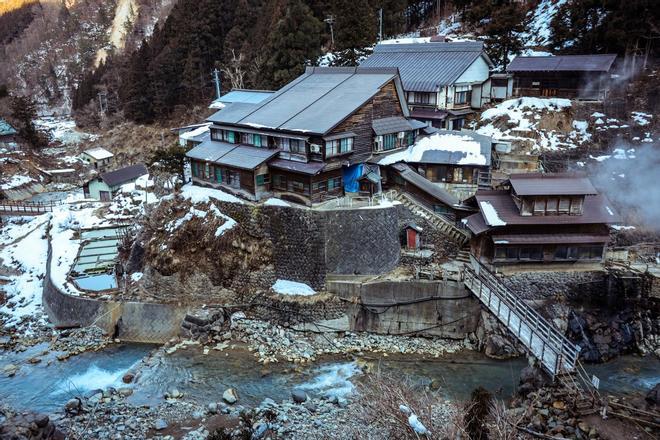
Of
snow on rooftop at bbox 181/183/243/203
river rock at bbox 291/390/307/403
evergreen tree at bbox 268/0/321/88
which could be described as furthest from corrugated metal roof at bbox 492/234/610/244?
evergreen tree at bbox 268/0/321/88

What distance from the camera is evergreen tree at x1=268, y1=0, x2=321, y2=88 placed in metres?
44.8

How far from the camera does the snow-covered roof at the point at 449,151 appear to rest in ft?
93.5

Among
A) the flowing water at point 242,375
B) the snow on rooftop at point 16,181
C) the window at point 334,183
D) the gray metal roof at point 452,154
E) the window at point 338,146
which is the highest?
the window at point 338,146

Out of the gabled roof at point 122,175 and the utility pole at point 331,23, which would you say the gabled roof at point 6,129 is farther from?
the utility pole at point 331,23

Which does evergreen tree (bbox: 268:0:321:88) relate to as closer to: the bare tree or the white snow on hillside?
the bare tree

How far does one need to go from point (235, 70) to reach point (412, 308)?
39377 mm

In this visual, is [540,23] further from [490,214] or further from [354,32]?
[490,214]

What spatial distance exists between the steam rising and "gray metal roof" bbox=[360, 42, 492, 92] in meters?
12.2

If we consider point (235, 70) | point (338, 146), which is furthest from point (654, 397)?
point (235, 70)

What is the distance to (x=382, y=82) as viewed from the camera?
94.2 ft

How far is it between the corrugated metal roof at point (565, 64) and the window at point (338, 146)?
1788 cm

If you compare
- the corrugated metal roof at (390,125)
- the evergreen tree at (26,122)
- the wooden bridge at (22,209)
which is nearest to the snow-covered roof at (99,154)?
the evergreen tree at (26,122)

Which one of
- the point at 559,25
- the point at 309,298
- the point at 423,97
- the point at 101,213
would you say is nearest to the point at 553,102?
the point at 423,97

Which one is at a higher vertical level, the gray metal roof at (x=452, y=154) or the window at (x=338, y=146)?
the window at (x=338, y=146)
